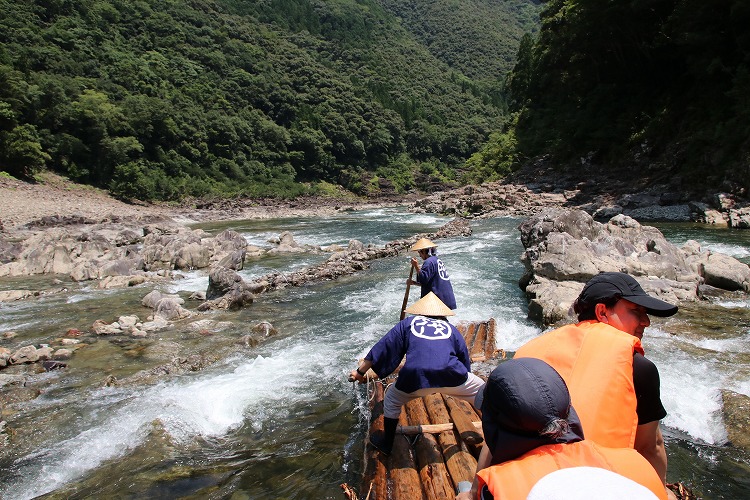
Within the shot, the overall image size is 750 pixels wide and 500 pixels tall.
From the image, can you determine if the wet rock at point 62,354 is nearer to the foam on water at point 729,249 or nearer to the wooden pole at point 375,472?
the wooden pole at point 375,472

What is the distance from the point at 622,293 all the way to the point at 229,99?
81497 mm

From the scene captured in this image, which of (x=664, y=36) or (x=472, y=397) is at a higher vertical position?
(x=664, y=36)

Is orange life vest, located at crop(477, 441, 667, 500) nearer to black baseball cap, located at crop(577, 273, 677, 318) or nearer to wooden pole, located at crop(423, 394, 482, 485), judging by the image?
black baseball cap, located at crop(577, 273, 677, 318)

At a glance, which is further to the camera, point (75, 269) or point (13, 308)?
point (75, 269)

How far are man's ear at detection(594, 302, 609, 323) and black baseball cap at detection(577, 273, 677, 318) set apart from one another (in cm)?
3

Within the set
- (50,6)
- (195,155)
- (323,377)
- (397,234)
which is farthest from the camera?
(50,6)

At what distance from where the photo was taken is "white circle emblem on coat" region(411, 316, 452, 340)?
3740mm

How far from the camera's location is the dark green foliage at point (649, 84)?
72.6ft

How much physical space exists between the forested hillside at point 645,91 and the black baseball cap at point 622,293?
22703 mm

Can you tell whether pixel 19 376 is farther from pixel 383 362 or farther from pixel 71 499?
pixel 383 362

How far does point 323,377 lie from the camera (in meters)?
6.91

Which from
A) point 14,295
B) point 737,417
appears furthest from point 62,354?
point 737,417

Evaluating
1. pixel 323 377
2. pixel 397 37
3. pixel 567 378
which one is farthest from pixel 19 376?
pixel 397 37

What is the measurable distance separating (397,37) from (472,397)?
14323cm
